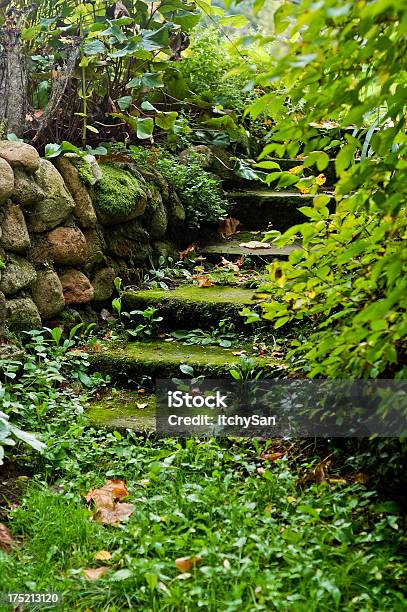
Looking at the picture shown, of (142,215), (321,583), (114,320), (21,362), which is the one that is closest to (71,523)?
(321,583)

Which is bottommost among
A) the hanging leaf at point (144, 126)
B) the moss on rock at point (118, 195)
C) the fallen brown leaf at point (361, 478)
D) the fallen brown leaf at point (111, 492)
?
the fallen brown leaf at point (111, 492)

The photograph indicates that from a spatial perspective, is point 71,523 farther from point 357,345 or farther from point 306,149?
point 306,149

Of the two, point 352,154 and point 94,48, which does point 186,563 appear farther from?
point 94,48

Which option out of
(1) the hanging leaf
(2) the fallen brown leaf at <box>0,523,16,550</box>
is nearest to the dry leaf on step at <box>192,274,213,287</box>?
(1) the hanging leaf

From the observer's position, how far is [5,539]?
2.19m

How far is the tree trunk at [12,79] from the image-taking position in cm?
385

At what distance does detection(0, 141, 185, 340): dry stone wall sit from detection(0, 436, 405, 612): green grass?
1049mm

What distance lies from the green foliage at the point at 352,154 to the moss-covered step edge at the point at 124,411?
1.00 metres

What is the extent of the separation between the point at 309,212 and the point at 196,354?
1451 mm

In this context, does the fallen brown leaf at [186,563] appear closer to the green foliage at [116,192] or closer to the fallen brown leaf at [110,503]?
the fallen brown leaf at [110,503]

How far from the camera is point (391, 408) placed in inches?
83.3

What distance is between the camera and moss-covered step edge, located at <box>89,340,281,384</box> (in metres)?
3.24

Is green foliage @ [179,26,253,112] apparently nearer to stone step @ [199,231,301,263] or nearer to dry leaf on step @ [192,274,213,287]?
stone step @ [199,231,301,263]

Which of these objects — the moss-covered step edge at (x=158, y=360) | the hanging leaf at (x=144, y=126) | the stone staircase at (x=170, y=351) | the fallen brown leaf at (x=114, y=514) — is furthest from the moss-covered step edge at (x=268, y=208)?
the fallen brown leaf at (x=114, y=514)
